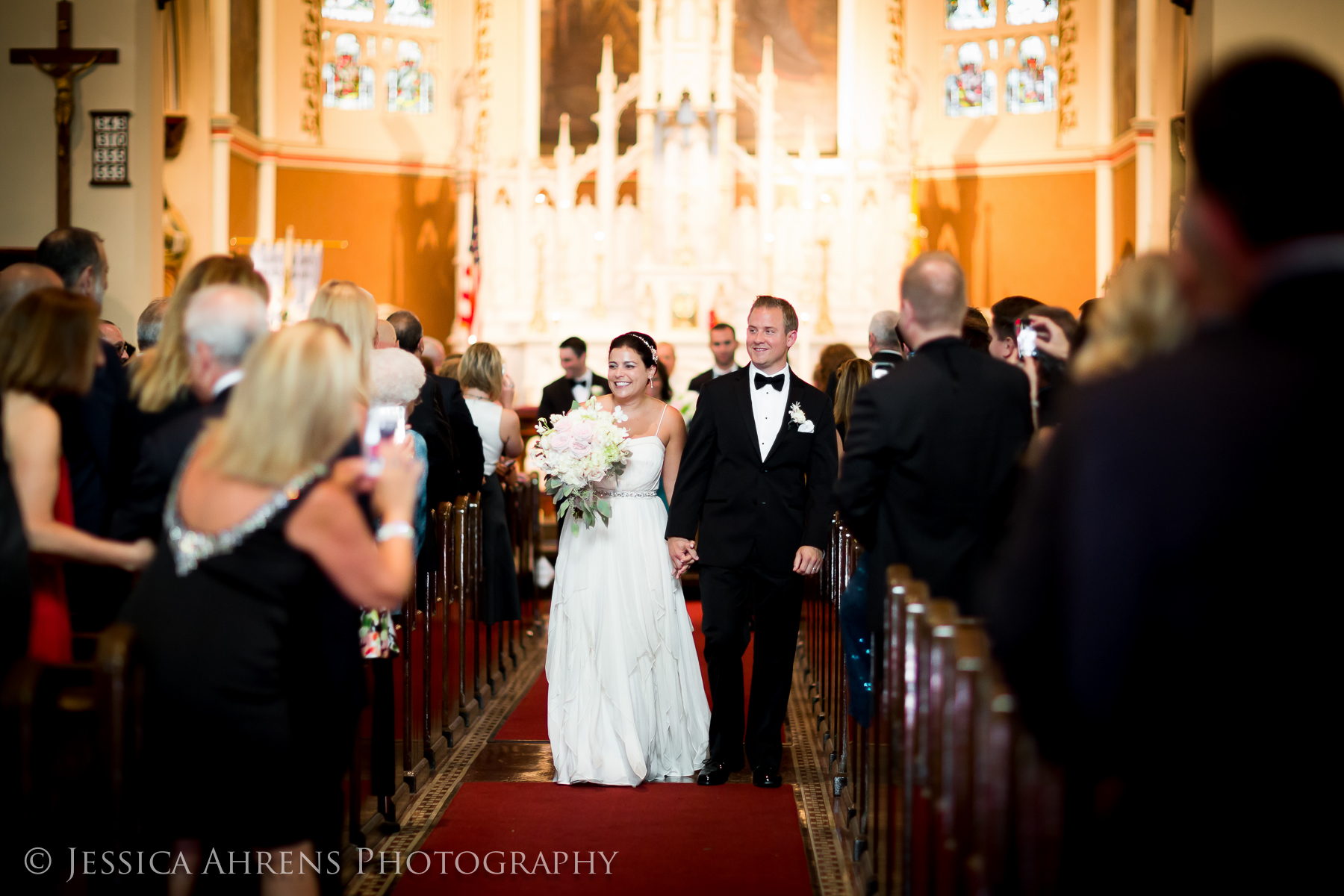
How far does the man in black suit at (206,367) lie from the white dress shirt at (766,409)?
2451 millimetres

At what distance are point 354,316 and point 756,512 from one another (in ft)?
6.22

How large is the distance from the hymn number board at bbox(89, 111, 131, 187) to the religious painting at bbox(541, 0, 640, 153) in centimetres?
850

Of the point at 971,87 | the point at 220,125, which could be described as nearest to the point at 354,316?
the point at 220,125

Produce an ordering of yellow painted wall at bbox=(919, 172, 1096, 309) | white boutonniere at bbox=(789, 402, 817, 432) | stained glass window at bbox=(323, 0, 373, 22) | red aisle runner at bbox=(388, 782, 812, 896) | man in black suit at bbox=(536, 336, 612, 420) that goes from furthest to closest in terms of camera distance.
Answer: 1. stained glass window at bbox=(323, 0, 373, 22)
2. yellow painted wall at bbox=(919, 172, 1096, 309)
3. man in black suit at bbox=(536, 336, 612, 420)
4. white boutonniere at bbox=(789, 402, 817, 432)
5. red aisle runner at bbox=(388, 782, 812, 896)

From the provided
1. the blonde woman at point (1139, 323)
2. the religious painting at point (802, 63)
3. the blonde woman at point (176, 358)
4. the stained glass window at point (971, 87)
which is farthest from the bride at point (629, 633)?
the stained glass window at point (971, 87)

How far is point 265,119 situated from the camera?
15.5 metres

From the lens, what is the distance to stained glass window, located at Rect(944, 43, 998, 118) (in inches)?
659

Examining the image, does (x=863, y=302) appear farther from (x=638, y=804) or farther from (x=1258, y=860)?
(x=1258, y=860)

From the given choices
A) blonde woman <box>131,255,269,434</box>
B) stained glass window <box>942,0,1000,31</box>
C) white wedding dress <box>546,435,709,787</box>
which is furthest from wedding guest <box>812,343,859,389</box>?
stained glass window <box>942,0,1000,31</box>

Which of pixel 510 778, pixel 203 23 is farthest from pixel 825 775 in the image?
pixel 203 23

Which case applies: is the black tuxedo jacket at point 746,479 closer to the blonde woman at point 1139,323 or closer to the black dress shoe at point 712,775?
the black dress shoe at point 712,775

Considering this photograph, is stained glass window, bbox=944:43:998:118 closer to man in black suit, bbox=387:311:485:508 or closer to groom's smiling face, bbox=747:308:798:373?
man in black suit, bbox=387:311:485:508

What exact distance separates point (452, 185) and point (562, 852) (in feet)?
46.6

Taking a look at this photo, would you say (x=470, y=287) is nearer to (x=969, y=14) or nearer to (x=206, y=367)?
(x=969, y=14)
